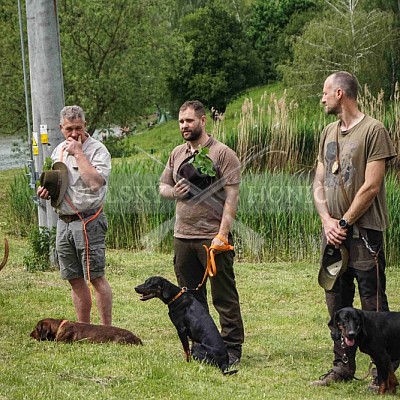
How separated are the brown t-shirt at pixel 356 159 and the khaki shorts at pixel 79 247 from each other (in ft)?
5.94

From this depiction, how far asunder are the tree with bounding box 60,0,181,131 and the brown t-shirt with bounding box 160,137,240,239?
1531 cm

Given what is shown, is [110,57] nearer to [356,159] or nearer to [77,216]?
[77,216]

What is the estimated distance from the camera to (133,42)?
22.9 metres

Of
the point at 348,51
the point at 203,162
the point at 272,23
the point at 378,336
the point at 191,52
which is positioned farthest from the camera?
the point at 272,23

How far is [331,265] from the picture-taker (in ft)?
21.2

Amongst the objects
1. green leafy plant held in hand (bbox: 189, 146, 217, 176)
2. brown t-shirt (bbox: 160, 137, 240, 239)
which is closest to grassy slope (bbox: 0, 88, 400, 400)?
brown t-shirt (bbox: 160, 137, 240, 239)

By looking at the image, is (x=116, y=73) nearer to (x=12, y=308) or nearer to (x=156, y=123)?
(x=12, y=308)

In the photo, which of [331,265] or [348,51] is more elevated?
[348,51]

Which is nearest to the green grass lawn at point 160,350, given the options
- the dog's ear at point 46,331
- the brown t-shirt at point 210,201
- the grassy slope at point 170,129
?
the dog's ear at point 46,331

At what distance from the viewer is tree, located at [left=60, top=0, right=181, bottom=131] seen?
22.1 meters

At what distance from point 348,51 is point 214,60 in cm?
1292

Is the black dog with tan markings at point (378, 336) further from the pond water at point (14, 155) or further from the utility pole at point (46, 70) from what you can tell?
the pond water at point (14, 155)

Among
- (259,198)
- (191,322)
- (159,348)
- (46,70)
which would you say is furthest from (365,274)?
(259,198)

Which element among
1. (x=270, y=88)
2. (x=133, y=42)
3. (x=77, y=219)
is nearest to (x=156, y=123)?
(x=270, y=88)
